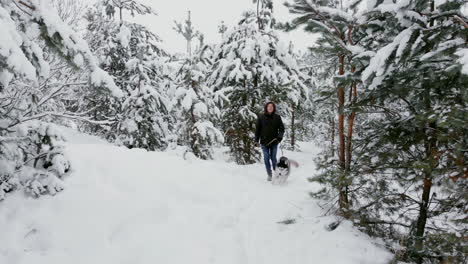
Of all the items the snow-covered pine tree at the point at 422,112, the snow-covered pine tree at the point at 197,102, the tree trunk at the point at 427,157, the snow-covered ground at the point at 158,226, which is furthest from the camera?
the snow-covered pine tree at the point at 197,102

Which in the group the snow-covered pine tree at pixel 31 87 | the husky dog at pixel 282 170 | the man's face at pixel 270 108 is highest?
the snow-covered pine tree at pixel 31 87

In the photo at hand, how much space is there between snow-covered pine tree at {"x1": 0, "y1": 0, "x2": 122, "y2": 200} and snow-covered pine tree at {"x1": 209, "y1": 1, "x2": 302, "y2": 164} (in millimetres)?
6682

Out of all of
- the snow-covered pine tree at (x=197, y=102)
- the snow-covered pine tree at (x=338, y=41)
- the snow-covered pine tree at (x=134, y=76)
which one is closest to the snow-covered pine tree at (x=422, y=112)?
the snow-covered pine tree at (x=338, y=41)

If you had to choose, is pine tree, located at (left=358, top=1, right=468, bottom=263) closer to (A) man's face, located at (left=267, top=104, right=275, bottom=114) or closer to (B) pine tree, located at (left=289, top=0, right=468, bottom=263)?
(B) pine tree, located at (left=289, top=0, right=468, bottom=263)

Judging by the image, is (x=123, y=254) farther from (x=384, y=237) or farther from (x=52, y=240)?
(x=384, y=237)

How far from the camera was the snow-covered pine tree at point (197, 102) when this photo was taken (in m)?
9.62

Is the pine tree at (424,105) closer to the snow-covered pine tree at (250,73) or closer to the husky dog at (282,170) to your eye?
the husky dog at (282,170)

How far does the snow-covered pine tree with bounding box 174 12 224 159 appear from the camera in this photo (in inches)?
379

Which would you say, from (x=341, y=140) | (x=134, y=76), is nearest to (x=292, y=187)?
(x=341, y=140)

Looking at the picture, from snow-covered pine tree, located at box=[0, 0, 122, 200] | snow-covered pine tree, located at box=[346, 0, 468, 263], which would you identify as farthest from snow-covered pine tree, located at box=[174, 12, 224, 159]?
snow-covered pine tree, located at box=[346, 0, 468, 263]

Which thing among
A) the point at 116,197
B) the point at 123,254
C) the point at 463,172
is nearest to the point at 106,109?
the point at 116,197

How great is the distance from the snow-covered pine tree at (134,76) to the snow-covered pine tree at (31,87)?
6628mm

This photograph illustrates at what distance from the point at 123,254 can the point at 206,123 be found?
6.76 metres

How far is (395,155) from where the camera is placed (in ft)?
11.8
